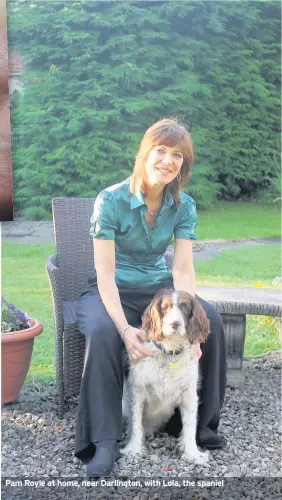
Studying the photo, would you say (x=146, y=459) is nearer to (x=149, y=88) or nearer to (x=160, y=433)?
(x=160, y=433)

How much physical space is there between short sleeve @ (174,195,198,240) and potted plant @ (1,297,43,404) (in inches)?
30.4

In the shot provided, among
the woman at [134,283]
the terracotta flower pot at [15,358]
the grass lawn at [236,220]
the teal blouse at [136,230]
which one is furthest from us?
the grass lawn at [236,220]

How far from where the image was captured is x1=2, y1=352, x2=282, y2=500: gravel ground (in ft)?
7.79

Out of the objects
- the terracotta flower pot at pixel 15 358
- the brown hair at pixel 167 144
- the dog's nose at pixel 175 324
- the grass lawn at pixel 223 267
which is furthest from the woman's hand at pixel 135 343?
the grass lawn at pixel 223 267

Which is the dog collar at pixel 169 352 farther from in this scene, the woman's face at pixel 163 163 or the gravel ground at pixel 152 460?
the woman's face at pixel 163 163

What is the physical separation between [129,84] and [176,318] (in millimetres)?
2375

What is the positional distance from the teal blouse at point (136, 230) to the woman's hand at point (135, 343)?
26cm

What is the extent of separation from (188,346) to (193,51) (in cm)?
242

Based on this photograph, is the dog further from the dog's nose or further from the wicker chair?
the wicker chair

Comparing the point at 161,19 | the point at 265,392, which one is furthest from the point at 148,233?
the point at 161,19

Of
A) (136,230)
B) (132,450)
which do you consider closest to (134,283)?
(136,230)

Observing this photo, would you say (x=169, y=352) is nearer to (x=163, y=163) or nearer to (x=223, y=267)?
(x=163, y=163)

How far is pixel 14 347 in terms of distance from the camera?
9.54 ft

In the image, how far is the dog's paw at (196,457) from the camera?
8.28ft
